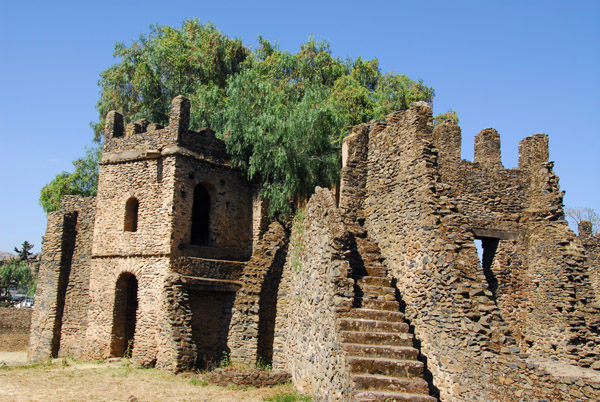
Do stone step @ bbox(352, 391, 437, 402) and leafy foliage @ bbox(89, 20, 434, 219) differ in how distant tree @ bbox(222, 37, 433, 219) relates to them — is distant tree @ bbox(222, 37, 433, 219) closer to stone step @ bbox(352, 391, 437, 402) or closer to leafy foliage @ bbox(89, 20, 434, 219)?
leafy foliage @ bbox(89, 20, 434, 219)

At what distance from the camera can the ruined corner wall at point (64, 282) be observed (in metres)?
19.9

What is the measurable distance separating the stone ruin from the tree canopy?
4.37 feet

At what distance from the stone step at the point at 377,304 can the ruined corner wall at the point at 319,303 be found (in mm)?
469

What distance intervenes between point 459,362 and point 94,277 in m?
12.9

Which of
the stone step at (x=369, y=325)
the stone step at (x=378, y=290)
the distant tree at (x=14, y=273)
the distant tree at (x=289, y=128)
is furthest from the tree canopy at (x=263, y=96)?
the distant tree at (x=14, y=273)

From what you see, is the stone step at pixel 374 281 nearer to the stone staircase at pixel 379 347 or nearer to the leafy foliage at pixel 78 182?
the stone staircase at pixel 379 347

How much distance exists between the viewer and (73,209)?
841 inches

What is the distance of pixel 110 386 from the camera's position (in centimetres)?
1362

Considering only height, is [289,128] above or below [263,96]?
below

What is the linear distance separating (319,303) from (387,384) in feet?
9.12

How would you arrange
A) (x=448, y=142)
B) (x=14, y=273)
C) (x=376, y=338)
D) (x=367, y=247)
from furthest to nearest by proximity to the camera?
(x=14, y=273), (x=448, y=142), (x=367, y=247), (x=376, y=338)

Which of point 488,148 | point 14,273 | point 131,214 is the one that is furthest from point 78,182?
point 488,148

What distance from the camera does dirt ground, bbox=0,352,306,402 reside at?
40.7ft

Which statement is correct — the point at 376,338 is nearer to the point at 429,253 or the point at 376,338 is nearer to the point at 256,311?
the point at 429,253
